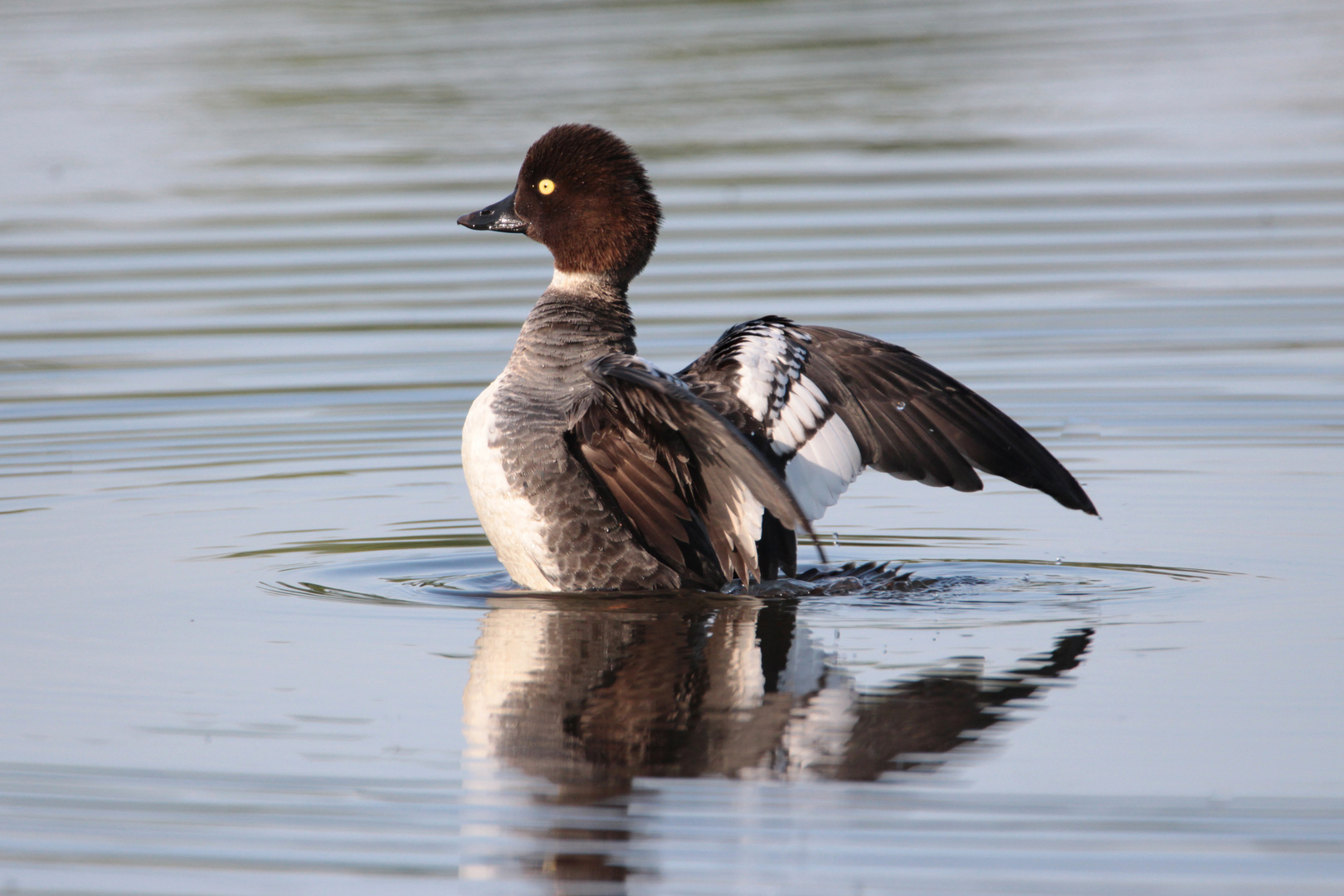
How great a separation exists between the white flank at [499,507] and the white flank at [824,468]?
863 mm

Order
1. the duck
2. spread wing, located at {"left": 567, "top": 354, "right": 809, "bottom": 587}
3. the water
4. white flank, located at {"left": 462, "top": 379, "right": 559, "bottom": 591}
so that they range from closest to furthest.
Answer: the water → spread wing, located at {"left": 567, "top": 354, "right": 809, "bottom": 587} → the duck → white flank, located at {"left": 462, "top": 379, "right": 559, "bottom": 591}

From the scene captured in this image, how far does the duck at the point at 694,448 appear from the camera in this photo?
6.17 meters

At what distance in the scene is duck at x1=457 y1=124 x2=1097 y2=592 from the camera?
6168 millimetres

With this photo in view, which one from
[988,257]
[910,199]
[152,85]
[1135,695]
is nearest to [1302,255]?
[988,257]

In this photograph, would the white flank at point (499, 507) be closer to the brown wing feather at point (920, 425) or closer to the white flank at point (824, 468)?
the white flank at point (824, 468)

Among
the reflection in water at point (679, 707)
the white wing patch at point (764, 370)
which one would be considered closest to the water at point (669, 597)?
the reflection in water at point (679, 707)

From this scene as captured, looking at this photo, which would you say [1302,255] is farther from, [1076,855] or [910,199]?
[1076,855]

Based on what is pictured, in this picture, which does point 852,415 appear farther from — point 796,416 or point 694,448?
point 694,448

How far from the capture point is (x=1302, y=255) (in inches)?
466

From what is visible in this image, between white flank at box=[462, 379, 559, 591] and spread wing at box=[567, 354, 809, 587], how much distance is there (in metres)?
0.26

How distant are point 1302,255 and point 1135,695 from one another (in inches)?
296

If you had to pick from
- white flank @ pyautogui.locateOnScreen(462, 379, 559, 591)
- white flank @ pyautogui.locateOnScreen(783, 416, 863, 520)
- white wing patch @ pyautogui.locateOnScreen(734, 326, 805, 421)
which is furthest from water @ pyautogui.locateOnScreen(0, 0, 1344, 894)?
white wing patch @ pyautogui.locateOnScreen(734, 326, 805, 421)

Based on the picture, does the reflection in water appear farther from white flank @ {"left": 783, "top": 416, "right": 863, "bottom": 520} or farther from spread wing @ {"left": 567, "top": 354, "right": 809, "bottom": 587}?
white flank @ {"left": 783, "top": 416, "right": 863, "bottom": 520}

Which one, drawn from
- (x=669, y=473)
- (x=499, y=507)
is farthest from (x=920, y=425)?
(x=499, y=507)
